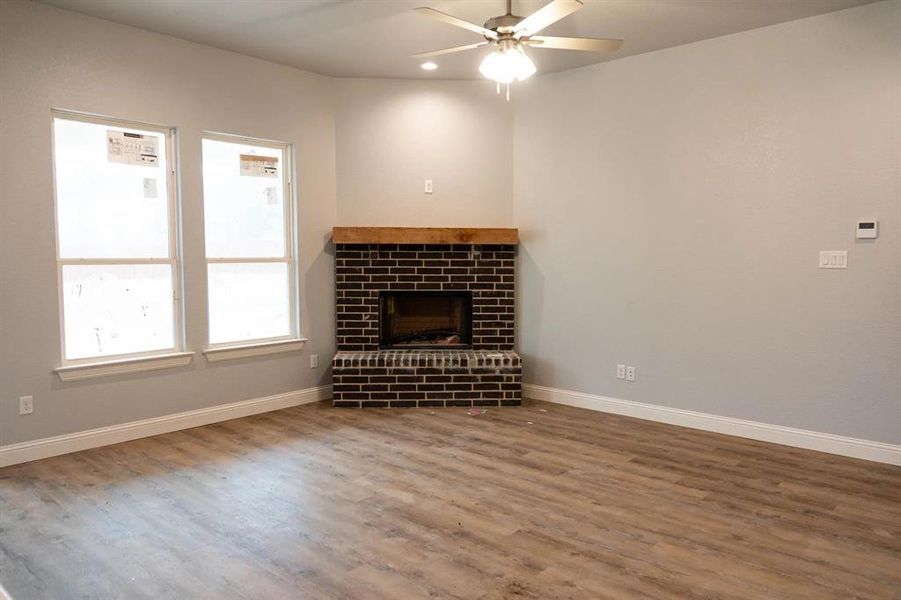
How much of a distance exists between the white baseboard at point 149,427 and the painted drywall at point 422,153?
62.3 inches

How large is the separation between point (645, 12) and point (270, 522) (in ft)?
11.7

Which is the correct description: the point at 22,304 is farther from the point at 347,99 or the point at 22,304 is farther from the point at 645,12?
the point at 645,12

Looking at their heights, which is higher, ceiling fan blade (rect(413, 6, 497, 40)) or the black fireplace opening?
ceiling fan blade (rect(413, 6, 497, 40))

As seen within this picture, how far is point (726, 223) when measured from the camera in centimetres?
421

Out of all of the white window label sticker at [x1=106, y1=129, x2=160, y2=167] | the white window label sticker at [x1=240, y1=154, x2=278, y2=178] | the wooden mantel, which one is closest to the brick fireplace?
the wooden mantel

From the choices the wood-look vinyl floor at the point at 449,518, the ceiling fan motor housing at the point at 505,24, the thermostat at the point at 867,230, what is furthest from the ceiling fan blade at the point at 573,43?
the wood-look vinyl floor at the point at 449,518

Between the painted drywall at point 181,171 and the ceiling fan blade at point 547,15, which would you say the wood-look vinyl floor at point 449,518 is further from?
the ceiling fan blade at point 547,15

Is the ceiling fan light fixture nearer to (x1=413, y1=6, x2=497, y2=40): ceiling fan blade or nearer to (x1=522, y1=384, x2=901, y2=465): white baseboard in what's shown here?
(x1=413, y1=6, x2=497, y2=40): ceiling fan blade

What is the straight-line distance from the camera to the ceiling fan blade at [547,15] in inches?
104

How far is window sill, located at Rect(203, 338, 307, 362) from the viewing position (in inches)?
178

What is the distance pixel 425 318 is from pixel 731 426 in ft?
8.78

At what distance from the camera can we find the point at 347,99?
17.2ft

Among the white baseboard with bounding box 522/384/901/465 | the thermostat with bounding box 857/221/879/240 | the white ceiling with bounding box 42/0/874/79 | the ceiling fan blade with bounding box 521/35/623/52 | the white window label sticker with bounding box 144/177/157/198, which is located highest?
the white ceiling with bounding box 42/0/874/79

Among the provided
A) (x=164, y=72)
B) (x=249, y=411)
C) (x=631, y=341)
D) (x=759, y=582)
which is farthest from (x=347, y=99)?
(x=759, y=582)
